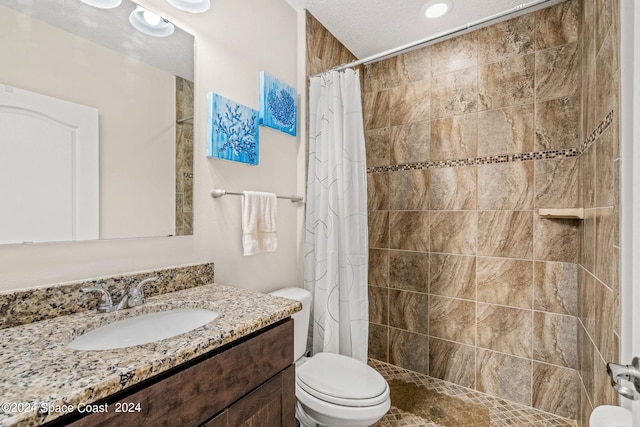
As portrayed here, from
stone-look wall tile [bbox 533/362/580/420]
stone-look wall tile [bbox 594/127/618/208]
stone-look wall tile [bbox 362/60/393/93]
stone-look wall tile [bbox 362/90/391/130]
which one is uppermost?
stone-look wall tile [bbox 362/60/393/93]

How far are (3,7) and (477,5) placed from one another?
7.56ft

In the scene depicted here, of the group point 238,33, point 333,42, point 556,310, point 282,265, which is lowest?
point 556,310

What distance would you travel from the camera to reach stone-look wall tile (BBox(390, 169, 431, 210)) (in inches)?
90.6

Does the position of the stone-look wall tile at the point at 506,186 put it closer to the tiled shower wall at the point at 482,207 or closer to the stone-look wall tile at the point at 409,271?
the tiled shower wall at the point at 482,207

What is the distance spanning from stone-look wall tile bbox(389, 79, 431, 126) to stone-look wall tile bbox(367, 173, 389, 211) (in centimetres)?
45

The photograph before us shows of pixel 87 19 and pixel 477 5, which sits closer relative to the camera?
pixel 87 19

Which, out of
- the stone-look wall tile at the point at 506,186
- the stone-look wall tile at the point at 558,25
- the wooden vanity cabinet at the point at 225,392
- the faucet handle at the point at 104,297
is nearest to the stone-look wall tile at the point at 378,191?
the stone-look wall tile at the point at 506,186

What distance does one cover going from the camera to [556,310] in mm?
1851

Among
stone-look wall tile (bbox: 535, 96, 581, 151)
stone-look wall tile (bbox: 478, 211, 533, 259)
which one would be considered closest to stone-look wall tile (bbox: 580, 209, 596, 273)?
stone-look wall tile (bbox: 478, 211, 533, 259)

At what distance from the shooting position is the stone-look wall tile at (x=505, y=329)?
194 centimetres

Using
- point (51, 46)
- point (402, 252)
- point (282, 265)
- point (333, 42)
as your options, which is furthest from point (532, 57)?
point (51, 46)

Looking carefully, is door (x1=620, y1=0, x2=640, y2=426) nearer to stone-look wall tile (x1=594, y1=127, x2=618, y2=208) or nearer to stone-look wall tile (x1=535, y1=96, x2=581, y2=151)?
stone-look wall tile (x1=594, y1=127, x2=618, y2=208)

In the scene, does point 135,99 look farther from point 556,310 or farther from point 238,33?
point 556,310

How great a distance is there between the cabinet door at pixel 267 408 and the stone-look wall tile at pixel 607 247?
1.19 metres
